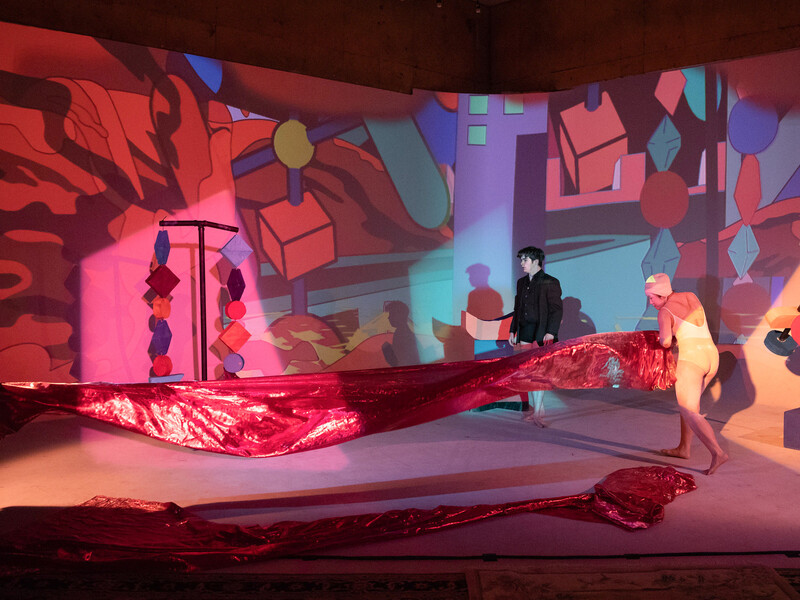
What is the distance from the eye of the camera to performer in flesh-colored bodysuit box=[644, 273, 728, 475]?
3.55 meters

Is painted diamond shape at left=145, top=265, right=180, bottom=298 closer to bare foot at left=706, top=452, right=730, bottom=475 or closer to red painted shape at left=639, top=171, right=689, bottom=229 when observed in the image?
bare foot at left=706, top=452, right=730, bottom=475

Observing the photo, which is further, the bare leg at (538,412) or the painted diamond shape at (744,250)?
the painted diamond shape at (744,250)

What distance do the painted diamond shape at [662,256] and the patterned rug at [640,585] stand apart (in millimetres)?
4266

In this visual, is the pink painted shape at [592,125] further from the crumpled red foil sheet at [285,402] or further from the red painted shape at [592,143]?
the crumpled red foil sheet at [285,402]

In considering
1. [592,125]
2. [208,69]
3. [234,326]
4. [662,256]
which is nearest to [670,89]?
[592,125]

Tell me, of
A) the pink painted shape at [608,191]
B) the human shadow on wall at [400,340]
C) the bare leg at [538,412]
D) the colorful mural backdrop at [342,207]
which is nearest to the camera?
the bare leg at [538,412]

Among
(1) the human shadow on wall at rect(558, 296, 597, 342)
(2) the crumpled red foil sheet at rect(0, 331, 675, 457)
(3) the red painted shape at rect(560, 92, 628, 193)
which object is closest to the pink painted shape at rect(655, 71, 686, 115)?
(3) the red painted shape at rect(560, 92, 628, 193)

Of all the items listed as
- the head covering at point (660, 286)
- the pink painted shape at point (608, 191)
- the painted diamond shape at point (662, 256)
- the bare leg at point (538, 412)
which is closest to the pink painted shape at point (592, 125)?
the pink painted shape at point (608, 191)

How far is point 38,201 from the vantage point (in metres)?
5.13

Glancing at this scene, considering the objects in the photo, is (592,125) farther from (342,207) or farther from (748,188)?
(342,207)

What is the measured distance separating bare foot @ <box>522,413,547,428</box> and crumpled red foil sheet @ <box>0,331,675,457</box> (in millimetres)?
1603

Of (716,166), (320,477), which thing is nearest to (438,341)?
(716,166)

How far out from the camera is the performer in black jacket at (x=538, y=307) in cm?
490

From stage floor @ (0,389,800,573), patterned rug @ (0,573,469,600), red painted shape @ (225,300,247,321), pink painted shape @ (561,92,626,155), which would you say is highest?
pink painted shape @ (561,92,626,155)
